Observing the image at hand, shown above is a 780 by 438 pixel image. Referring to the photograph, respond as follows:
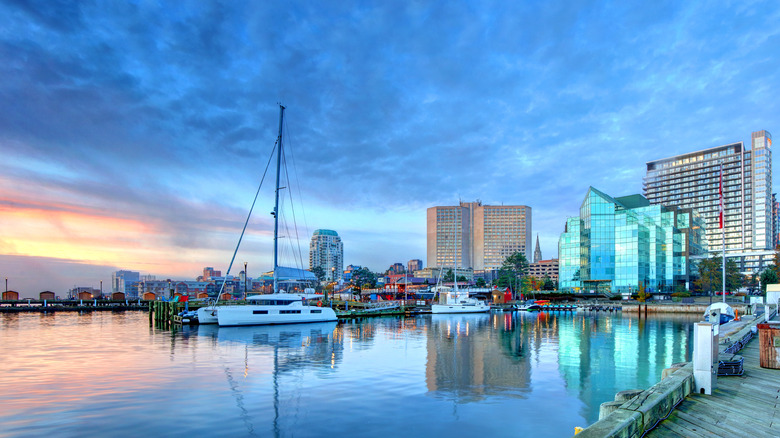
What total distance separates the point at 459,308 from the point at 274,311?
45.3 m

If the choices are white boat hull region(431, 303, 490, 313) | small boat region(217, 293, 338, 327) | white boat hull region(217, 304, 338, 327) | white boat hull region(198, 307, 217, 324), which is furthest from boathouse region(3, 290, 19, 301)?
white boat hull region(431, 303, 490, 313)

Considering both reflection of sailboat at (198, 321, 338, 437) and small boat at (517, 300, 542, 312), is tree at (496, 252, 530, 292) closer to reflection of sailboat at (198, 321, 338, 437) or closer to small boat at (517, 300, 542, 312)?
small boat at (517, 300, 542, 312)

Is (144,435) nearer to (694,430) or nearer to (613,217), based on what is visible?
(694,430)

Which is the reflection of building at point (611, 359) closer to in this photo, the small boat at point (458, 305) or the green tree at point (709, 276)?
the small boat at point (458, 305)

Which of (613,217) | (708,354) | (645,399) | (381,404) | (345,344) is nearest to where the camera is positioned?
(645,399)

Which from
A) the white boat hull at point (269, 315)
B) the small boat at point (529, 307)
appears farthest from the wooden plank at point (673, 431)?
the small boat at point (529, 307)

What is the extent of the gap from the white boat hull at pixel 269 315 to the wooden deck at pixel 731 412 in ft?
166

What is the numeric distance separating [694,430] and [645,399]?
1064 mm

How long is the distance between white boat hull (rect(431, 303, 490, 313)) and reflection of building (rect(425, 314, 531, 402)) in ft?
156

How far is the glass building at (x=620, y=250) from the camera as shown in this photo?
12106cm

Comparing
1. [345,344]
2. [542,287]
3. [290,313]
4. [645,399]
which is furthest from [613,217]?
[645,399]

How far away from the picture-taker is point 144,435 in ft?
49.8

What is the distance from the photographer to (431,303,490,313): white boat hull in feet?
297

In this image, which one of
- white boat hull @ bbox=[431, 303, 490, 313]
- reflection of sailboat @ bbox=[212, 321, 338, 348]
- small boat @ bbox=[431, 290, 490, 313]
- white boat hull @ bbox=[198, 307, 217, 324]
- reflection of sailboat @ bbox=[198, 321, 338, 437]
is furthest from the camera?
small boat @ bbox=[431, 290, 490, 313]
